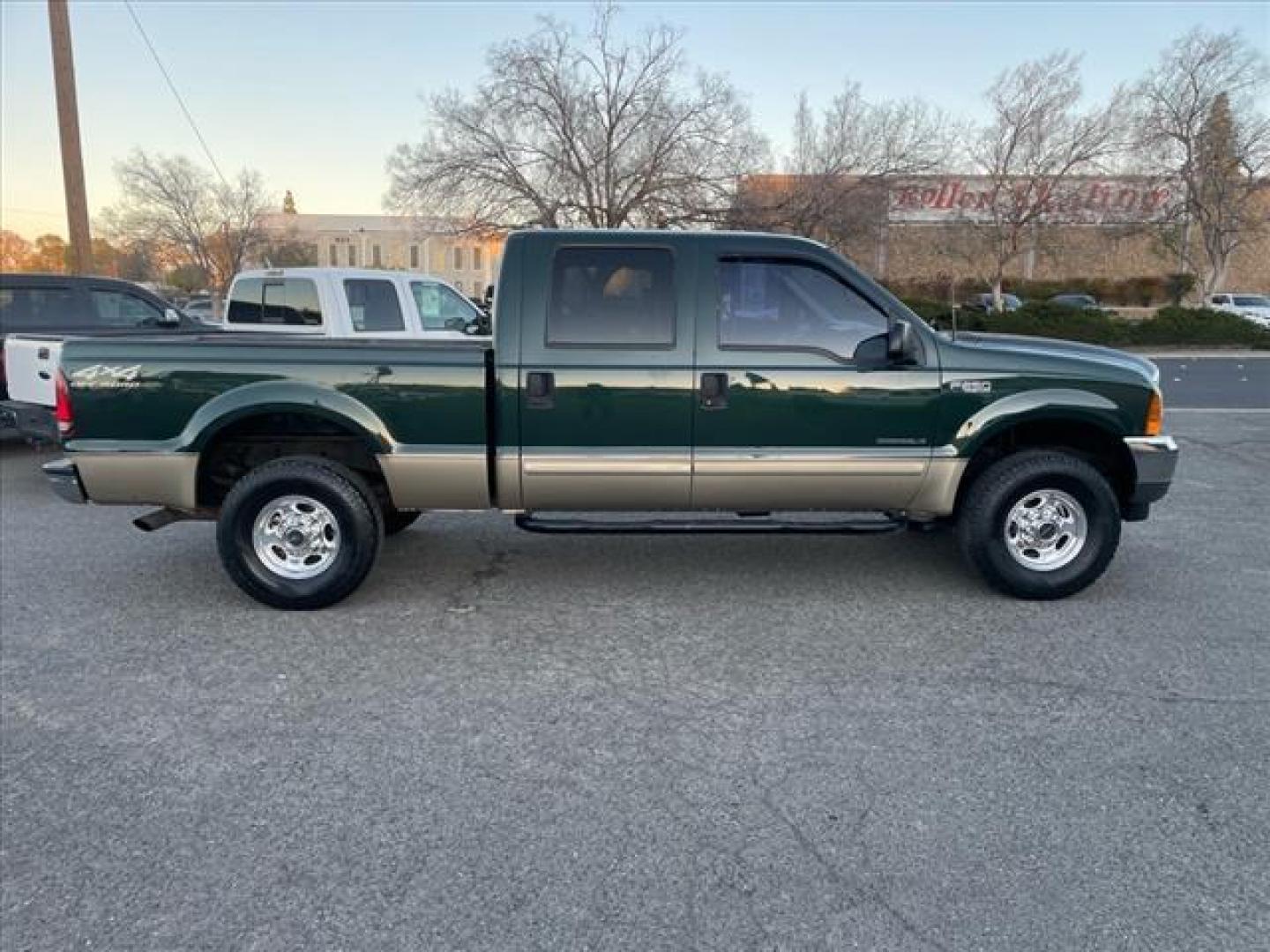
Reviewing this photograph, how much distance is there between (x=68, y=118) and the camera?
13.0 meters

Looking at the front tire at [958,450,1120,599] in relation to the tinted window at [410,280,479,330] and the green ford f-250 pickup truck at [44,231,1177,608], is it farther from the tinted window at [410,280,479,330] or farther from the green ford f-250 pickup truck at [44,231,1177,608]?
the tinted window at [410,280,479,330]

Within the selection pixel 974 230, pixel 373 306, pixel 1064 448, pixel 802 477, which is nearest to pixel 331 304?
pixel 373 306

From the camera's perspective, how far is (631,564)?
538 centimetres

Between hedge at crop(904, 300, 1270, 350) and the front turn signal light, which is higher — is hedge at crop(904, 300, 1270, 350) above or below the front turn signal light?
above

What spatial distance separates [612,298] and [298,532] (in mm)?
2222

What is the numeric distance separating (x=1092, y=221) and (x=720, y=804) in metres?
43.1

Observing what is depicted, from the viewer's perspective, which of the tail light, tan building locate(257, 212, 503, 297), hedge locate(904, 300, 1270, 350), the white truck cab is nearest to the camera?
the tail light

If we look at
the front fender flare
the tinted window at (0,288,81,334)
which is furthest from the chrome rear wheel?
the tinted window at (0,288,81,334)

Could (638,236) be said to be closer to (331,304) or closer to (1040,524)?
(1040,524)

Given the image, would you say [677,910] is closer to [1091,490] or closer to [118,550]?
[1091,490]

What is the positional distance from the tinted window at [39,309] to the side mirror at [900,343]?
359 inches

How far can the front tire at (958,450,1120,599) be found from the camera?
15.0 ft

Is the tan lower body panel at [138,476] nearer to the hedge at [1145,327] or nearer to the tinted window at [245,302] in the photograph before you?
the tinted window at [245,302]

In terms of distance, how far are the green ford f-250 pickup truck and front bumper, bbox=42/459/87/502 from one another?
2cm
